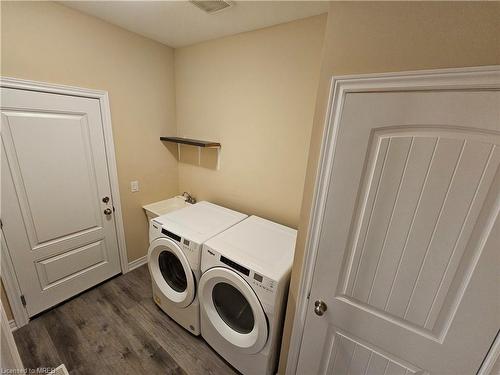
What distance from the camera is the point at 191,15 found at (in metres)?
1.62

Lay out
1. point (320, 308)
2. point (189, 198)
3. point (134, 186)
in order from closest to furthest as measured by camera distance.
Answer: point (320, 308), point (134, 186), point (189, 198)

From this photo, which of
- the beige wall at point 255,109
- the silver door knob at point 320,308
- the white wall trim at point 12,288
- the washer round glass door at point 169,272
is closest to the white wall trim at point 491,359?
the silver door knob at point 320,308

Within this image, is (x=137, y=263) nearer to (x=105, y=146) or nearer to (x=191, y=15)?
(x=105, y=146)

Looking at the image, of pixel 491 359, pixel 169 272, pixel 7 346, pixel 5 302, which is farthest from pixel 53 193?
pixel 491 359

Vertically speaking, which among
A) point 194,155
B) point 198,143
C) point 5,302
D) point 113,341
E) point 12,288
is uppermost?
point 198,143

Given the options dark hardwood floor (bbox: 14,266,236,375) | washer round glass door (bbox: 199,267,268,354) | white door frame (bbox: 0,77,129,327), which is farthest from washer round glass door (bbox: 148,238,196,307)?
white door frame (bbox: 0,77,129,327)

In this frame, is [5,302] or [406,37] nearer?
[406,37]

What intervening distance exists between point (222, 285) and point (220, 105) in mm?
1666

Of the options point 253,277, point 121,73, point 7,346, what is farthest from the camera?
point 121,73

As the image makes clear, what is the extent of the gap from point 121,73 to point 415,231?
2.50 m

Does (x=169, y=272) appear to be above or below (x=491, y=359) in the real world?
below

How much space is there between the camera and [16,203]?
1.58 m

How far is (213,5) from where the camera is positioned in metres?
1.45

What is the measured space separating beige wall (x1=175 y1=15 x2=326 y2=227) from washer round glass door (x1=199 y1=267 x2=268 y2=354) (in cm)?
83
